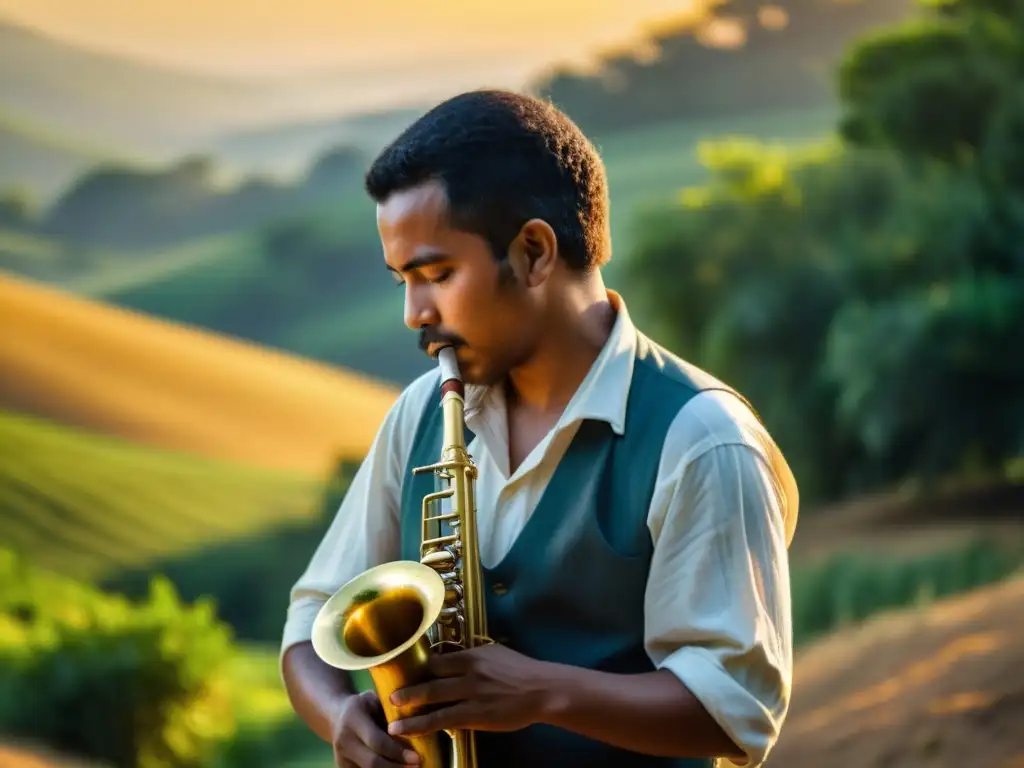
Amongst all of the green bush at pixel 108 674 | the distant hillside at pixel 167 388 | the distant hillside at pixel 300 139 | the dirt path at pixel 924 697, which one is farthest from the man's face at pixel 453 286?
the distant hillside at pixel 300 139

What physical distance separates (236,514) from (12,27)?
2.43 m

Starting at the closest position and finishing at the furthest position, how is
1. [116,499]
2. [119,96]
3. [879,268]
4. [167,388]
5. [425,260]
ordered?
[425,260]
[116,499]
[167,388]
[119,96]
[879,268]

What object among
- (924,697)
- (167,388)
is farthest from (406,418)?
(167,388)

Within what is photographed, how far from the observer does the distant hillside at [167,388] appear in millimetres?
5922

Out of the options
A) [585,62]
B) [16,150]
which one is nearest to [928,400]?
[585,62]

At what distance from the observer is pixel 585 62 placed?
7.18 meters

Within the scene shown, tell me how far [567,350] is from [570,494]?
208 millimetres

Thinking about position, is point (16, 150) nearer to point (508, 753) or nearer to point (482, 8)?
point (482, 8)

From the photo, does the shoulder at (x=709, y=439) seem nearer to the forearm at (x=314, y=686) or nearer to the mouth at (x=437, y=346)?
the mouth at (x=437, y=346)

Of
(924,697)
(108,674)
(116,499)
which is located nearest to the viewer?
(924,697)

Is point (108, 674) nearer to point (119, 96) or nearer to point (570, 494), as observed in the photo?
point (119, 96)

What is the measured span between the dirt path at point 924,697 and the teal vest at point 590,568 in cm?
330

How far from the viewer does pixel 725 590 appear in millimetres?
1609

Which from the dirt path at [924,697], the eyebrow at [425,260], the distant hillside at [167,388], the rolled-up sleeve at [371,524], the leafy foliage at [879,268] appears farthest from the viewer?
the leafy foliage at [879,268]
